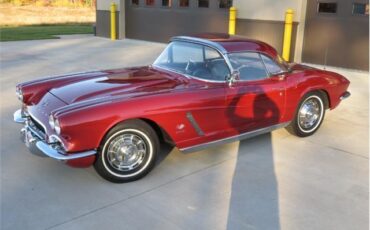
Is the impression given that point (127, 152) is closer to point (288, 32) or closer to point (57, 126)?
point (57, 126)

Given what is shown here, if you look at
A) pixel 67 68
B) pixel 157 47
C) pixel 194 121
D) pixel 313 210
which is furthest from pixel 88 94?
pixel 157 47

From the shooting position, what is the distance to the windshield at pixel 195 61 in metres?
4.85

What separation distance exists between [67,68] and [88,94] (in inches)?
257

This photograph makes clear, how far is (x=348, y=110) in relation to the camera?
716 cm

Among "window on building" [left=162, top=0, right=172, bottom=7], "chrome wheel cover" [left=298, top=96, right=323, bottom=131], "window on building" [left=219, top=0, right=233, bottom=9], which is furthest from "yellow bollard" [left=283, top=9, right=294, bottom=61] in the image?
"chrome wheel cover" [left=298, top=96, right=323, bottom=131]

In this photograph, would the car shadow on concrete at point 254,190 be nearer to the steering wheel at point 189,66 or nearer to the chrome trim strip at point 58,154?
the steering wheel at point 189,66

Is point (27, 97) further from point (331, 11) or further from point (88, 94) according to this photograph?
point (331, 11)

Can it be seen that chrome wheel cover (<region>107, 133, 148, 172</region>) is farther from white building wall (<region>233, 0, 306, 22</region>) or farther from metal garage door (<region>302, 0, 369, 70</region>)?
white building wall (<region>233, 0, 306, 22</region>)

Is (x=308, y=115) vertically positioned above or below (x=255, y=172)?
above

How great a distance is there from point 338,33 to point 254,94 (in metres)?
6.88

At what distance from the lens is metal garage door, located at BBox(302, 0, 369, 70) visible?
10.3m

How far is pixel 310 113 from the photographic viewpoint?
19.0ft

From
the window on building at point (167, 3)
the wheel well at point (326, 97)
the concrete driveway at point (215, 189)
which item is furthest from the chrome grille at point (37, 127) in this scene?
the window on building at point (167, 3)

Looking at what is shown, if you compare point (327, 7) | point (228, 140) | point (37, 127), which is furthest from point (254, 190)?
point (327, 7)
